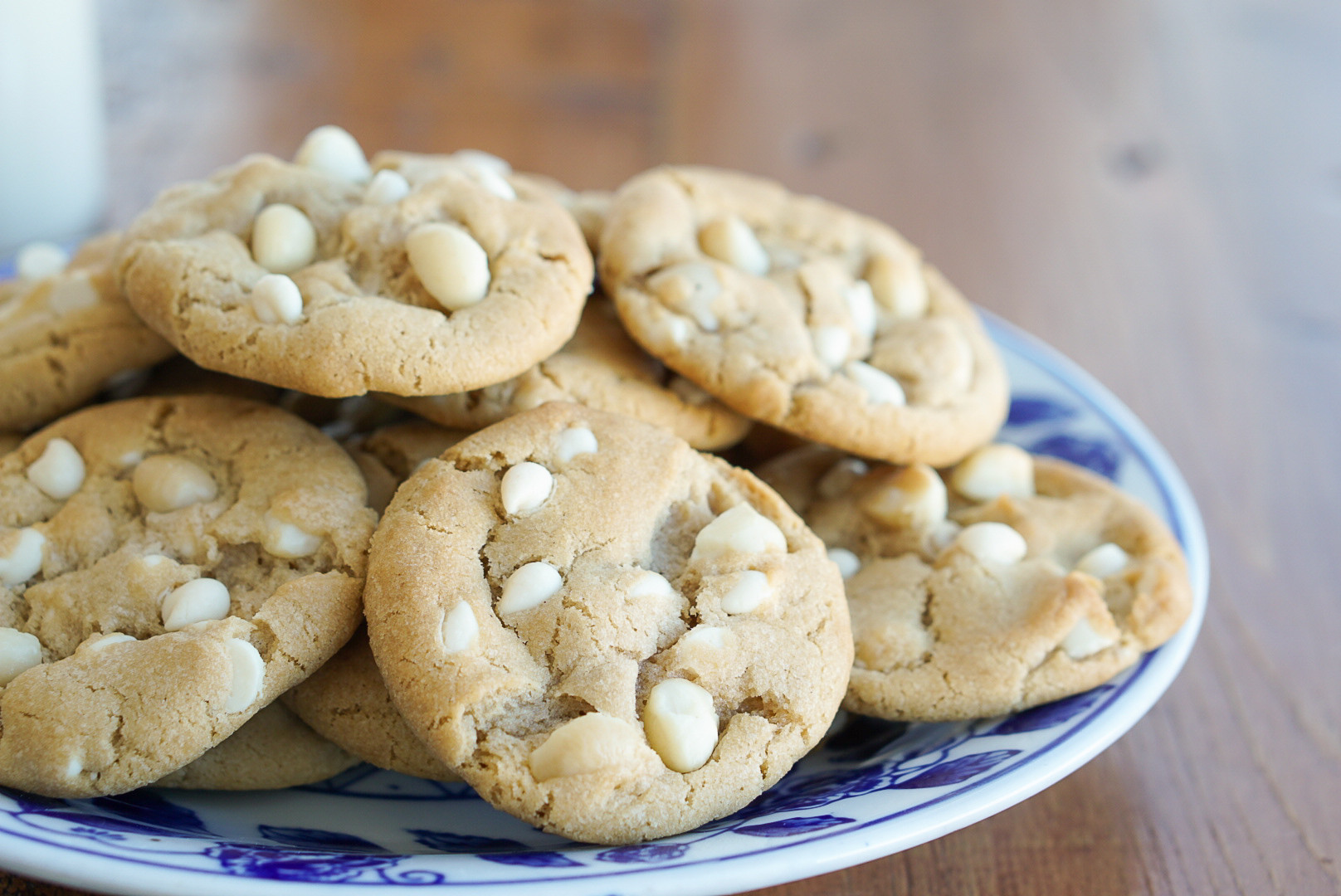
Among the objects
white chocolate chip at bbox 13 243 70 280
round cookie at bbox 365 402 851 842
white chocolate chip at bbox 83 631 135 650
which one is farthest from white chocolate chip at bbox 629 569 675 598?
white chocolate chip at bbox 13 243 70 280

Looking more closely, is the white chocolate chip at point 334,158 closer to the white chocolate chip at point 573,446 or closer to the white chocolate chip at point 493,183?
the white chocolate chip at point 493,183

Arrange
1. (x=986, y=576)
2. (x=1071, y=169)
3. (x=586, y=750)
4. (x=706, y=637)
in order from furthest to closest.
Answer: (x=1071, y=169), (x=986, y=576), (x=706, y=637), (x=586, y=750)

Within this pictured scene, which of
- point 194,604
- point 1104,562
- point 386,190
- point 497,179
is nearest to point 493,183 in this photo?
point 497,179

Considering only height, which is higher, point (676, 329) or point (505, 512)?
point (676, 329)

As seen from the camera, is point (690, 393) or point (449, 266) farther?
point (690, 393)

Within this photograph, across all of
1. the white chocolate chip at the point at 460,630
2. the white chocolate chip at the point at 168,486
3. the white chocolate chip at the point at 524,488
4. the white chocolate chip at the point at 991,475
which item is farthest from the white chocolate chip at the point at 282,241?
the white chocolate chip at the point at 991,475

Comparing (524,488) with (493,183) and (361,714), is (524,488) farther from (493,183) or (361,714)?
(493,183)

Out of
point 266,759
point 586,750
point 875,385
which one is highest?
point 875,385
